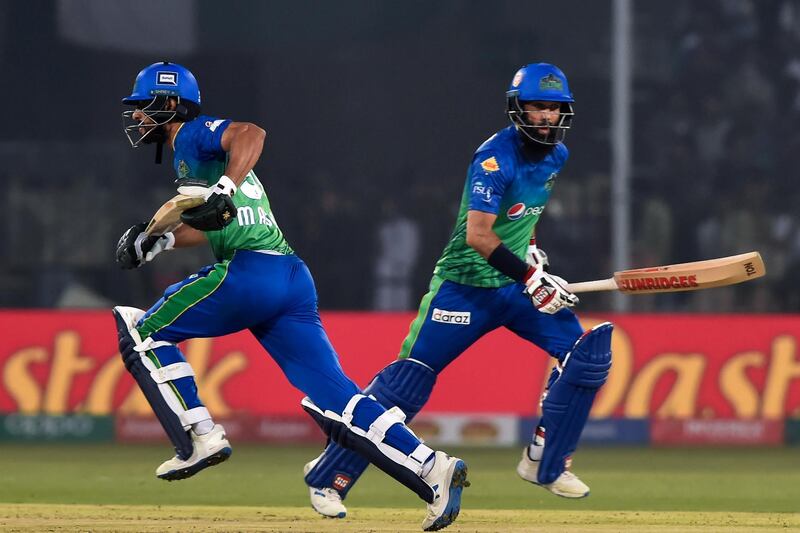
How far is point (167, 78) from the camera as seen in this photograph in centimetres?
620

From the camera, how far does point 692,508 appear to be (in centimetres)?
743

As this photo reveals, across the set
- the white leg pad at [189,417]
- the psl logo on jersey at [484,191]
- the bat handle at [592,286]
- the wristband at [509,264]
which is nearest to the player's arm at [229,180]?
the white leg pad at [189,417]

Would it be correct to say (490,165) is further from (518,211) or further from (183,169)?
(183,169)

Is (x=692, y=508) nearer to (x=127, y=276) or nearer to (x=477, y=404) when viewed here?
(x=477, y=404)

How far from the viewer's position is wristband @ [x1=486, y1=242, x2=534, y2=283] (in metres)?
6.42

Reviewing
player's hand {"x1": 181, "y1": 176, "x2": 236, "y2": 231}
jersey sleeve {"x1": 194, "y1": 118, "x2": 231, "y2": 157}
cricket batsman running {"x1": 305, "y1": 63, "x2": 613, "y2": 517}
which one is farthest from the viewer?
cricket batsman running {"x1": 305, "y1": 63, "x2": 613, "y2": 517}

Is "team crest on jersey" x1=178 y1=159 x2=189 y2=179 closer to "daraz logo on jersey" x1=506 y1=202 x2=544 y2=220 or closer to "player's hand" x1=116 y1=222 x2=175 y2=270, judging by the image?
"player's hand" x1=116 y1=222 x2=175 y2=270

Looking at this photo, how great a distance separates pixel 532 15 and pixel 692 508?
633cm

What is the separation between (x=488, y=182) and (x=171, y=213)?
131 centimetres

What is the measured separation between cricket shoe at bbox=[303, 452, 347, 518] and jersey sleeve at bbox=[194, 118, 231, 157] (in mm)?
1417

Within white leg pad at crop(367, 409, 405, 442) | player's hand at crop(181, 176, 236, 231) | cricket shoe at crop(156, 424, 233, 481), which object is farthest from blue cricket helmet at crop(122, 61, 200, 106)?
white leg pad at crop(367, 409, 405, 442)

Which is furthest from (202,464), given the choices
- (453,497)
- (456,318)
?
(456,318)

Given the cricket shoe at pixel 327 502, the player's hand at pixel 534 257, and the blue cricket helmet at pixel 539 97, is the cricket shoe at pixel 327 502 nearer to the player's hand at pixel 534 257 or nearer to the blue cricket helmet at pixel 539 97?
the player's hand at pixel 534 257

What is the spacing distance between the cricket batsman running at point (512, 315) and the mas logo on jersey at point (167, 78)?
4.08 ft
